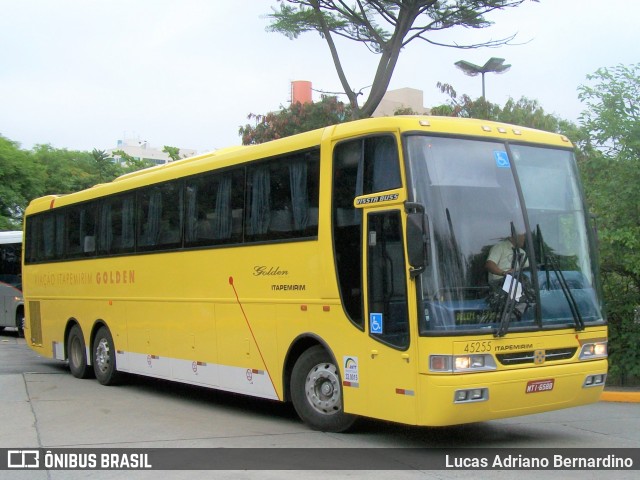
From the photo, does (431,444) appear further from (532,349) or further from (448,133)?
(448,133)

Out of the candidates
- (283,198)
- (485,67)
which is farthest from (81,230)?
(485,67)

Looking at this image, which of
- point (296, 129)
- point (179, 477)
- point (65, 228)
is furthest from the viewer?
point (296, 129)

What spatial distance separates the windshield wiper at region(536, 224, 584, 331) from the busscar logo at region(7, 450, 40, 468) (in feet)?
18.0

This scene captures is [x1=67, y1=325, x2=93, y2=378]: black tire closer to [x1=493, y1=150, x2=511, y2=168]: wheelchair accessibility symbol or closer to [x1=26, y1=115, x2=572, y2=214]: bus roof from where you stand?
[x1=26, y1=115, x2=572, y2=214]: bus roof

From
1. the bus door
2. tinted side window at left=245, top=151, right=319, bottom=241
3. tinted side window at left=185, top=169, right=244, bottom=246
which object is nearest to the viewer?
the bus door

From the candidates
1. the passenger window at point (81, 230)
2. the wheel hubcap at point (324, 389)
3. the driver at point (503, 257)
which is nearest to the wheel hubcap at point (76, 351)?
the passenger window at point (81, 230)

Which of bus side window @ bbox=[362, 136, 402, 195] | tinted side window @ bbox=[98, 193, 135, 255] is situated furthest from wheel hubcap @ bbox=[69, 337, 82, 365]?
bus side window @ bbox=[362, 136, 402, 195]

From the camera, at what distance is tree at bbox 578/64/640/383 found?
13.5 metres

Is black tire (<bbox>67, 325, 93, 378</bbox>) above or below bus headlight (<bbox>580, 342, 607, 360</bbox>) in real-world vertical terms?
below

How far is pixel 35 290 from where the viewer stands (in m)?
17.7

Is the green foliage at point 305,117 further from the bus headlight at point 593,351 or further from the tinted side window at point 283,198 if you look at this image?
the bus headlight at point 593,351

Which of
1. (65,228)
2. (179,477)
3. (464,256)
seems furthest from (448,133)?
(65,228)

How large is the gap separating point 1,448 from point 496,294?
5.45 metres

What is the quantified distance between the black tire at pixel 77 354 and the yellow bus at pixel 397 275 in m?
4.47
